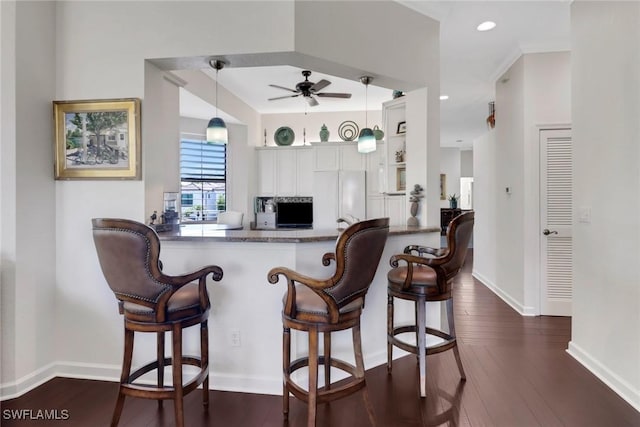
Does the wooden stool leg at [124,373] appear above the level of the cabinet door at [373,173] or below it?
below

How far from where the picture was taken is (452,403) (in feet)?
7.03

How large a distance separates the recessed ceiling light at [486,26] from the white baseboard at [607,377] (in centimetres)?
300

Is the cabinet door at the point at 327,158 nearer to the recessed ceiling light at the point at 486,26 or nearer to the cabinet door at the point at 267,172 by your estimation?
the cabinet door at the point at 267,172

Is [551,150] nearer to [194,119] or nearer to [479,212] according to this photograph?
[479,212]

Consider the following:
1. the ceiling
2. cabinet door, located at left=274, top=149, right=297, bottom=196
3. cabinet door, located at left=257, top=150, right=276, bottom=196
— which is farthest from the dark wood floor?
cabinet door, located at left=257, top=150, right=276, bottom=196

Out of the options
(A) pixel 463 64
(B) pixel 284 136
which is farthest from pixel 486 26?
(B) pixel 284 136

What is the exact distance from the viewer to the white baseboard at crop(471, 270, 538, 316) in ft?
12.6

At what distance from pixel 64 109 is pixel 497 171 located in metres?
4.92

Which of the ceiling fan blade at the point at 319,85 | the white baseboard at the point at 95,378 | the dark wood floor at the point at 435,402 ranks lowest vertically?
the dark wood floor at the point at 435,402

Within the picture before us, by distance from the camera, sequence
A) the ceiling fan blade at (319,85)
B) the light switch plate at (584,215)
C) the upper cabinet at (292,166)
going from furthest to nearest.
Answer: the upper cabinet at (292,166)
the ceiling fan blade at (319,85)
the light switch plate at (584,215)

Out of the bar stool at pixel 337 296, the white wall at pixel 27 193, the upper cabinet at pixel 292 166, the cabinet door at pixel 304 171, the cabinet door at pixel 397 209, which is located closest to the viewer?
the bar stool at pixel 337 296

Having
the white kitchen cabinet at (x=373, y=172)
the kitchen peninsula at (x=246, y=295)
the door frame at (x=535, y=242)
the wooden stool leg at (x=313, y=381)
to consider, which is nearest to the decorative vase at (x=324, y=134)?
the white kitchen cabinet at (x=373, y=172)

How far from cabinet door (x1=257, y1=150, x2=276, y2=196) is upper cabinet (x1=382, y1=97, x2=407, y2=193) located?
10.2ft

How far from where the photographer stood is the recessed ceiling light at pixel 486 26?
3320 mm
